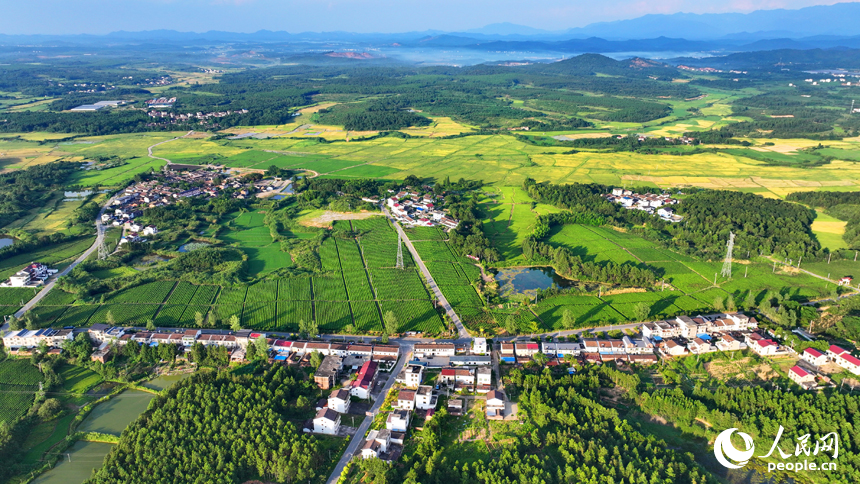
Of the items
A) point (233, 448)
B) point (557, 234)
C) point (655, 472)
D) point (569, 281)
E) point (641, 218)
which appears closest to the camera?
point (655, 472)

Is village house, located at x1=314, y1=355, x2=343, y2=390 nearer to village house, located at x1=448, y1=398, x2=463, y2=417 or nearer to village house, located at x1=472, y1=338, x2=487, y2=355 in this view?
village house, located at x1=448, y1=398, x2=463, y2=417

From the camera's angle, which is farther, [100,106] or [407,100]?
[407,100]

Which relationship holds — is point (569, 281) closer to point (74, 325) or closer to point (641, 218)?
point (641, 218)

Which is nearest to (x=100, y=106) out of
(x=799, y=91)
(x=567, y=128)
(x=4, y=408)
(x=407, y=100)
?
(x=407, y=100)

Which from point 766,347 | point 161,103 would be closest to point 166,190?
point 766,347

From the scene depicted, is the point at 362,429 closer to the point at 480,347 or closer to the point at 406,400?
the point at 406,400

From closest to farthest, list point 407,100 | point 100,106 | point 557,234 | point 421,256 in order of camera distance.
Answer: point 421,256
point 557,234
point 100,106
point 407,100

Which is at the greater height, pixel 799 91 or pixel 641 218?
pixel 799 91
